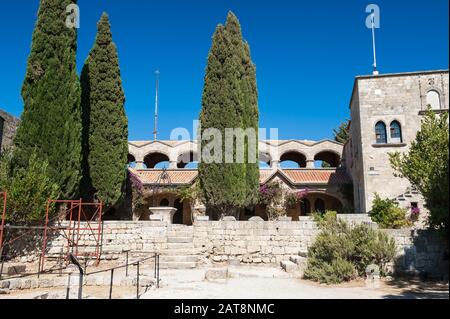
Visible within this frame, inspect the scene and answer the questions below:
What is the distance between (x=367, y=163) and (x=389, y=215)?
378 centimetres

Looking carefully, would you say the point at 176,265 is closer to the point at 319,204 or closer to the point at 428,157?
the point at 428,157

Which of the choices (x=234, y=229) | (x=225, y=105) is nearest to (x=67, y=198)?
(x=234, y=229)

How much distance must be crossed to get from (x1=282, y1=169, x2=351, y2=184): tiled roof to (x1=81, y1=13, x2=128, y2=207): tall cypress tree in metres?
11.0

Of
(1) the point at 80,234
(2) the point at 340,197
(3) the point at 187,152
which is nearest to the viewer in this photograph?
(1) the point at 80,234

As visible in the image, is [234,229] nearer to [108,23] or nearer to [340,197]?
[340,197]

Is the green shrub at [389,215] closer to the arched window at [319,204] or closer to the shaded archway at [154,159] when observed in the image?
the arched window at [319,204]

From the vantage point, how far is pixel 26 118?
14719mm

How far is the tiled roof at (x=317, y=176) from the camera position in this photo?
23344 mm

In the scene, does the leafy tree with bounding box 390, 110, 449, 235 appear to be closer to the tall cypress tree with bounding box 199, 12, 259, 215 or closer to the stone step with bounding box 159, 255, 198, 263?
the tall cypress tree with bounding box 199, 12, 259, 215

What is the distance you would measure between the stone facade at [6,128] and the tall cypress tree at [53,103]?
11.1ft

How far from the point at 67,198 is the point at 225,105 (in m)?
9.04

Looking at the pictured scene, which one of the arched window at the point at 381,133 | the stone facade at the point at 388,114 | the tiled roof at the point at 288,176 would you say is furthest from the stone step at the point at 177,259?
the arched window at the point at 381,133

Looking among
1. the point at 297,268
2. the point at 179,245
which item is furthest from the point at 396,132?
the point at 179,245

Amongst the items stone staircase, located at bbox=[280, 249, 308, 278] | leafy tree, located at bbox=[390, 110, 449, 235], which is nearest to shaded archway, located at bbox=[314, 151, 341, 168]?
leafy tree, located at bbox=[390, 110, 449, 235]
